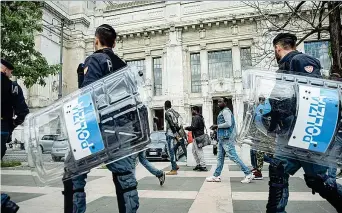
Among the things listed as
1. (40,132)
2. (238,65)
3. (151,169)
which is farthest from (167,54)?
(40,132)

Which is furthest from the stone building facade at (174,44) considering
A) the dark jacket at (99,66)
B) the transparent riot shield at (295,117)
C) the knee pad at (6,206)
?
the knee pad at (6,206)

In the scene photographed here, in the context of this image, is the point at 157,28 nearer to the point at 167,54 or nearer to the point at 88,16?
the point at 167,54

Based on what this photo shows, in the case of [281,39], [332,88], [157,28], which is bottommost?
[332,88]

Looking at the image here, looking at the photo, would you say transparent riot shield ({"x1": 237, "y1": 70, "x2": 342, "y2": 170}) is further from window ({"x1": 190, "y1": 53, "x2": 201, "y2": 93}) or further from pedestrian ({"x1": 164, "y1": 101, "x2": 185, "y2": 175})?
window ({"x1": 190, "y1": 53, "x2": 201, "y2": 93})

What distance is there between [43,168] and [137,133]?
3.58 feet

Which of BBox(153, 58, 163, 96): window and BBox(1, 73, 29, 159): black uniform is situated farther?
BBox(153, 58, 163, 96): window

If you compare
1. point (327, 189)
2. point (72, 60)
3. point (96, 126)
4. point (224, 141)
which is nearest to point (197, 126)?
point (224, 141)

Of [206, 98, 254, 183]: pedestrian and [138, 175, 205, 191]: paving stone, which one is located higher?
[206, 98, 254, 183]: pedestrian

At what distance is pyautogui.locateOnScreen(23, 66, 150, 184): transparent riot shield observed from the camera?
2.45 meters

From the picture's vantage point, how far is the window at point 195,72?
32125mm

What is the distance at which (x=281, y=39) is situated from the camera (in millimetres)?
3002

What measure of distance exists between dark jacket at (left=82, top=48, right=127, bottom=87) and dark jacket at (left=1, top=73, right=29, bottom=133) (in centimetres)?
106

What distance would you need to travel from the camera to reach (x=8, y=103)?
314 centimetres

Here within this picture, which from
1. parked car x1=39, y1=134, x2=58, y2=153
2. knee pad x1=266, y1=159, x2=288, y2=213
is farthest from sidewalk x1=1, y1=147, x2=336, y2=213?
parked car x1=39, y1=134, x2=58, y2=153
